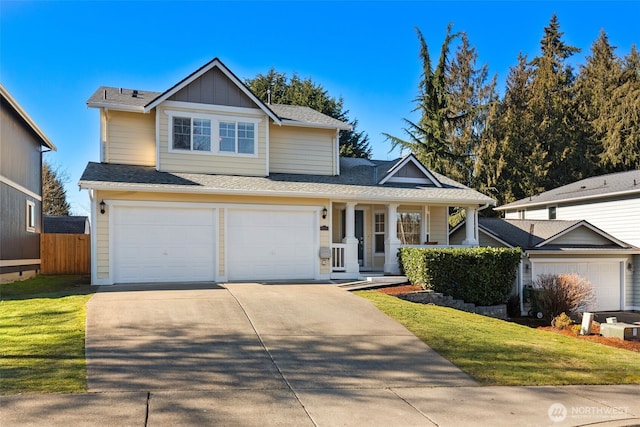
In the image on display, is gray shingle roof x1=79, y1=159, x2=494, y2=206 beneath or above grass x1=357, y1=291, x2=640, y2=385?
above

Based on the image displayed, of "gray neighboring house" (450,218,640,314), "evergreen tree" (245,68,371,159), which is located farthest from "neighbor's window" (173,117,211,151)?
"evergreen tree" (245,68,371,159)

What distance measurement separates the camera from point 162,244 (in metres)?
13.8

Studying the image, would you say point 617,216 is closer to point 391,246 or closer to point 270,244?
point 391,246

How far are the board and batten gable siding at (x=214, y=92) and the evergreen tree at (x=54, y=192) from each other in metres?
29.4

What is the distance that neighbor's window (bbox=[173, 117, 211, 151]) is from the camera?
49.8 ft

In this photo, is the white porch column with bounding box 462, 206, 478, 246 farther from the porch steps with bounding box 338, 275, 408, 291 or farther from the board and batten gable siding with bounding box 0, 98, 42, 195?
the board and batten gable siding with bounding box 0, 98, 42, 195

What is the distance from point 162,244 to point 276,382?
8.65m

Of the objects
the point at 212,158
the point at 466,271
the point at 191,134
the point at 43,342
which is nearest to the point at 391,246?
the point at 466,271

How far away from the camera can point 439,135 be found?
2708 cm

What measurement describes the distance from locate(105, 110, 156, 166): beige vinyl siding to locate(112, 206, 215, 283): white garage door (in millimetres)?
2471

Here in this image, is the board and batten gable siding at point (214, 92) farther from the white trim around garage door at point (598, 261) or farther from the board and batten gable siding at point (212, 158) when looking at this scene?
the white trim around garage door at point (598, 261)

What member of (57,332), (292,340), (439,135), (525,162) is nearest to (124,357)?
(57,332)

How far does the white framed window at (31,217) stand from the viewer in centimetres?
1758

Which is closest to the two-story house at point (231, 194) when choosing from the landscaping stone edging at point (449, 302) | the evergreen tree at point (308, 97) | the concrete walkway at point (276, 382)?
the landscaping stone edging at point (449, 302)
